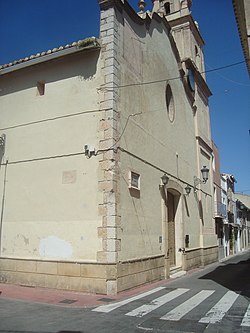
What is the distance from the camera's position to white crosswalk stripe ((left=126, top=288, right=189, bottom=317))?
651 centimetres

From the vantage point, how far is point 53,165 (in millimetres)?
10062

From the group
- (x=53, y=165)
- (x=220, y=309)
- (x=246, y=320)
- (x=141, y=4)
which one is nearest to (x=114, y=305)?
(x=220, y=309)

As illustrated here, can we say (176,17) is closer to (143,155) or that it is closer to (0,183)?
(143,155)

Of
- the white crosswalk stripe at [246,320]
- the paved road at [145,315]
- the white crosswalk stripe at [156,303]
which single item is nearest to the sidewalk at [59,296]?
the paved road at [145,315]

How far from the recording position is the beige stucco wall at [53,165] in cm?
935

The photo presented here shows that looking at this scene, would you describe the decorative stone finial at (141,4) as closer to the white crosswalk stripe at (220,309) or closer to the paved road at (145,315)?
the paved road at (145,315)

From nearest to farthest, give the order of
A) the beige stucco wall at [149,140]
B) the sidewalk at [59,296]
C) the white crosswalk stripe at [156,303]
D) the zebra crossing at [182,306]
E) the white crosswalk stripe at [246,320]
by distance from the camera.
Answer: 1. the white crosswalk stripe at [246,320]
2. the zebra crossing at [182,306]
3. the white crosswalk stripe at [156,303]
4. the sidewalk at [59,296]
5. the beige stucco wall at [149,140]

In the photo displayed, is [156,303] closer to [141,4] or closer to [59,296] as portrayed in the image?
[59,296]

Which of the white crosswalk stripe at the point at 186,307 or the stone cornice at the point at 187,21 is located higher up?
the stone cornice at the point at 187,21

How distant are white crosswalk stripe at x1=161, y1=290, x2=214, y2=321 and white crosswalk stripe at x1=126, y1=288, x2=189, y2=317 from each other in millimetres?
449

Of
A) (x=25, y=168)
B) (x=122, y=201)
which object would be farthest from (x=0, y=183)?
(x=122, y=201)

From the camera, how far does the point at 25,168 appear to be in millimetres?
10625

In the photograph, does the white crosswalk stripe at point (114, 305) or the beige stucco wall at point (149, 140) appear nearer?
the white crosswalk stripe at point (114, 305)

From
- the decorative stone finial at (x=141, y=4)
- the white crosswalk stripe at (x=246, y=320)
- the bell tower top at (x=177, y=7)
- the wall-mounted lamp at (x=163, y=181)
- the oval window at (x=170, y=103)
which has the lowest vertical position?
the white crosswalk stripe at (x=246, y=320)
